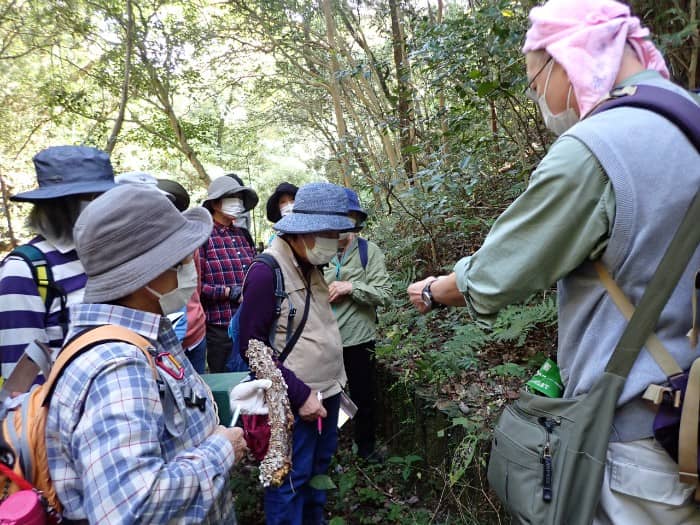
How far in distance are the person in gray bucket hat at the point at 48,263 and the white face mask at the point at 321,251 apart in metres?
1.10

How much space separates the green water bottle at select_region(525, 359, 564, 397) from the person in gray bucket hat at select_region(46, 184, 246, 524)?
1.07 m

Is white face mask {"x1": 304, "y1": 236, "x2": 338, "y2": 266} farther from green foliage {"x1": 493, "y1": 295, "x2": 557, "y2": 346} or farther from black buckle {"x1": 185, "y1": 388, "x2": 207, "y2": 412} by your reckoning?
green foliage {"x1": 493, "y1": 295, "x2": 557, "y2": 346}

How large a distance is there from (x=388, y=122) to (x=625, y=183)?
5501 millimetres

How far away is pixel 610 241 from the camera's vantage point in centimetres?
133

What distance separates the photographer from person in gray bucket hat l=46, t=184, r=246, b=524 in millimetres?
1236

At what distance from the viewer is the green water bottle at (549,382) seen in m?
1.58

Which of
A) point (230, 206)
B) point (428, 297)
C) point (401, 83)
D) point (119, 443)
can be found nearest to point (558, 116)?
point (428, 297)

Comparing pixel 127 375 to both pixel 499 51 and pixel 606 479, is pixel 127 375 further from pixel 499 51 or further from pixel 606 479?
pixel 499 51

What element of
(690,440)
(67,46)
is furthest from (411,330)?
(67,46)

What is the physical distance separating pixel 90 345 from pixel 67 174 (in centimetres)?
141

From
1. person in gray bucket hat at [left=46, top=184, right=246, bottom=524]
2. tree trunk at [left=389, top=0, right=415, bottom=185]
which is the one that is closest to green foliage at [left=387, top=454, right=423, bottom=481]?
person in gray bucket hat at [left=46, top=184, right=246, bottom=524]

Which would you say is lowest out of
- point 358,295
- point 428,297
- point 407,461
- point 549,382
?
point 407,461

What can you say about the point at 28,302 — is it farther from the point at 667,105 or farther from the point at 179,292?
the point at 667,105

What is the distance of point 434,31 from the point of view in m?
4.71
